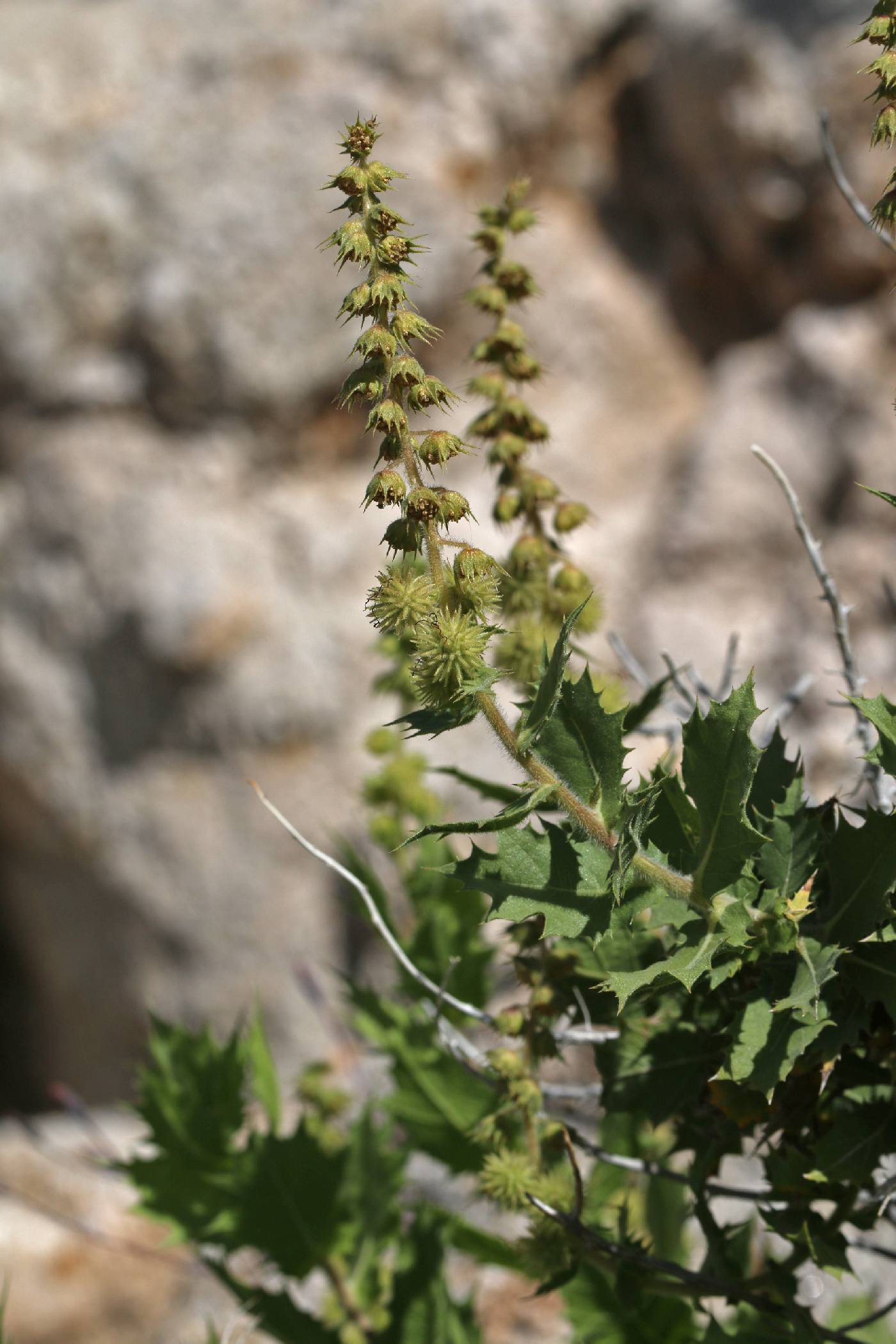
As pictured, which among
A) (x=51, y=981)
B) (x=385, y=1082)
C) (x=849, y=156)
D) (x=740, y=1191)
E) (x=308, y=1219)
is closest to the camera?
(x=740, y=1191)

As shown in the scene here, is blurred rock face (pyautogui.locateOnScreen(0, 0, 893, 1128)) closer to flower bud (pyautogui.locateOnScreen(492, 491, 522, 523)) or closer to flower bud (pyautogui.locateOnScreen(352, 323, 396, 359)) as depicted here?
flower bud (pyautogui.locateOnScreen(492, 491, 522, 523))

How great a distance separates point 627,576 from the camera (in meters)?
4.23

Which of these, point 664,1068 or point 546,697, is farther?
point 664,1068

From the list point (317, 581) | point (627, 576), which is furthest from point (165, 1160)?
point (627, 576)

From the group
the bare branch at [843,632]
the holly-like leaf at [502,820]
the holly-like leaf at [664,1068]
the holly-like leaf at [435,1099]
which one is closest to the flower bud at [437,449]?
the holly-like leaf at [502,820]

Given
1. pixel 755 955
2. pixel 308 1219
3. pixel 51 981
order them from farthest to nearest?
pixel 51 981 → pixel 308 1219 → pixel 755 955

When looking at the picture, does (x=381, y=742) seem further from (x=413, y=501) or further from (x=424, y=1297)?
(x=413, y=501)

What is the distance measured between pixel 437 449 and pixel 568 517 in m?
0.43

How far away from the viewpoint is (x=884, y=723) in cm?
87

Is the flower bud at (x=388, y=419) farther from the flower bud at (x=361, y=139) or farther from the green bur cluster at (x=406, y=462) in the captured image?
the flower bud at (x=361, y=139)

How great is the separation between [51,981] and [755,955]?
4.60 metres

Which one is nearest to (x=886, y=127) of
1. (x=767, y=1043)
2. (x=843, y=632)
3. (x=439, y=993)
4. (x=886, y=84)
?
(x=886, y=84)

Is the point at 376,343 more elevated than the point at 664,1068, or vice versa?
the point at 376,343

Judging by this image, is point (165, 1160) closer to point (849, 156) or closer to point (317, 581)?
point (317, 581)
